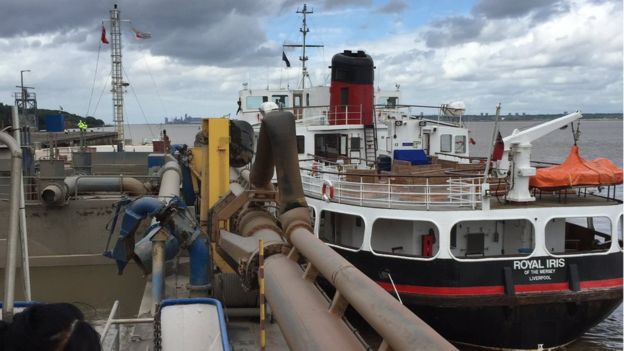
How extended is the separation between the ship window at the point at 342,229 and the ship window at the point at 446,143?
21.0 ft

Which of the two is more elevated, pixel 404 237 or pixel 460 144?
pixel 460 144

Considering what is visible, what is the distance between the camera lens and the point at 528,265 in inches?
414

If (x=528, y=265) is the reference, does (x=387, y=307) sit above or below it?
above

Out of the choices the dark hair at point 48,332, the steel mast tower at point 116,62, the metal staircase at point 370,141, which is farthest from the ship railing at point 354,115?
the steel mast tower at point 116,62

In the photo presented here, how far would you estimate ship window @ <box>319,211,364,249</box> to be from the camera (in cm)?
1313

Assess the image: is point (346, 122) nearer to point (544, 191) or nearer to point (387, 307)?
point (544, 191)

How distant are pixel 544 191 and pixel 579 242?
6.27ft

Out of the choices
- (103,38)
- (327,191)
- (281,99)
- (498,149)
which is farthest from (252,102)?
(103,38)

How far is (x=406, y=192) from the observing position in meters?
11.8

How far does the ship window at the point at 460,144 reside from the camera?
62.1 feet

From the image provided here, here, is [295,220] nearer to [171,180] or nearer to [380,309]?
[380,309]

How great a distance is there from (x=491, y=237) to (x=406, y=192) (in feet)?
6.80

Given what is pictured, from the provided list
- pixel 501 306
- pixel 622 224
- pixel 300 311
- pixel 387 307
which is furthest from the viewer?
pixel 622 224

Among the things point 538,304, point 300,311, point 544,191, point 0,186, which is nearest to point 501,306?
point 538,304
